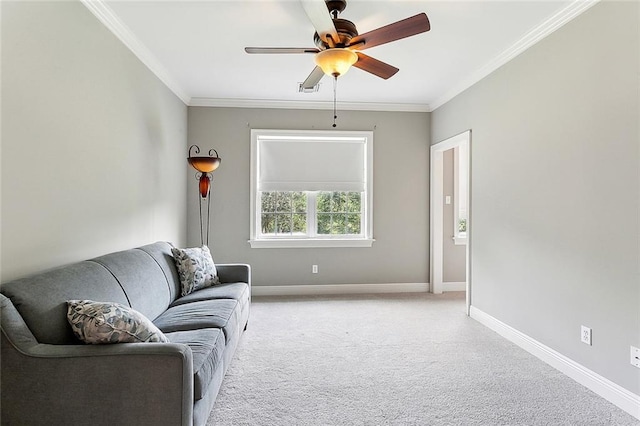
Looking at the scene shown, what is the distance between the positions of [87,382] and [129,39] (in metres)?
2.66

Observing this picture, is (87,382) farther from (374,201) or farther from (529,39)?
(374,201)

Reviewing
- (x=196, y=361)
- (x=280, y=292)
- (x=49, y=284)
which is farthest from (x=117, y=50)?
(x=280, y=292)

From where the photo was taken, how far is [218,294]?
3.00 m

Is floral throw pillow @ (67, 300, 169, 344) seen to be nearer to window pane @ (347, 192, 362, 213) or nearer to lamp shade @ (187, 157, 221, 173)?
lamp shade @ (187, 157, 221, 173)

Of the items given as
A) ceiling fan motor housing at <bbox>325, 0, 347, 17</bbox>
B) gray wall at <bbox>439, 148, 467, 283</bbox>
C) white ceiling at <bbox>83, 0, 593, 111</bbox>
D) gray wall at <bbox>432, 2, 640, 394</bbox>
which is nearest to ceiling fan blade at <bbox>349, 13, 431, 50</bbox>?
ceiling fan motor housing at <bbox>325, 0, 347, 17</bbox>

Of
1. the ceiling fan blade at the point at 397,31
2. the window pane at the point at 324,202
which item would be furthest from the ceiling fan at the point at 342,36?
the window pane at the point at 324,202

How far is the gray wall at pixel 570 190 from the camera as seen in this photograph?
222 cm

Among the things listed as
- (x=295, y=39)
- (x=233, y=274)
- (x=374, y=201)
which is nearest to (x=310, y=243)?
(x=374, y=201)

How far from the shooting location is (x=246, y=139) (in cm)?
492

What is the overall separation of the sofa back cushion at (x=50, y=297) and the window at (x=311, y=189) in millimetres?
3001

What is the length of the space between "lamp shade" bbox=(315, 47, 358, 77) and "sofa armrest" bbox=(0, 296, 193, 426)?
1.88m

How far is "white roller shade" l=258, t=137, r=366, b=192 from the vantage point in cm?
498

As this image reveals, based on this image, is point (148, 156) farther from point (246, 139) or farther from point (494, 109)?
point (494, 109)

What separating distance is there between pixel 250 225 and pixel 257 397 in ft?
9.35
